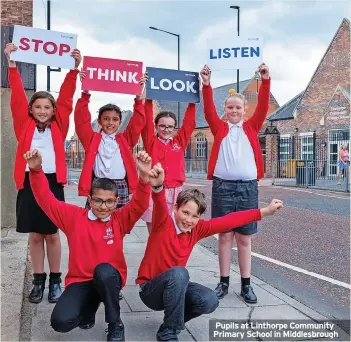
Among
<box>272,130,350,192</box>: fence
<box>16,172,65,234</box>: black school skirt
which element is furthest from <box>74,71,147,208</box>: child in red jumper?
<box>272,130,350,192</box>: fence

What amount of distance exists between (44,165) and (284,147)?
95.3 ft

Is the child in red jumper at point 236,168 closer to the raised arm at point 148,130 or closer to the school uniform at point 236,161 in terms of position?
the school uniform at point 236,161

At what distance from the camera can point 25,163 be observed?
405 centimetres

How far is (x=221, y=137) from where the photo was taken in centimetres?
451

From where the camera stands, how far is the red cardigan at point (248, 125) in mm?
4488

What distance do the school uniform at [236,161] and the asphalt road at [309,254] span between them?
3.18ft

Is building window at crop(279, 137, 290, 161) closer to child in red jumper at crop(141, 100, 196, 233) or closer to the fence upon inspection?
the fence

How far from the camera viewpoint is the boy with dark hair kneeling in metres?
3.33

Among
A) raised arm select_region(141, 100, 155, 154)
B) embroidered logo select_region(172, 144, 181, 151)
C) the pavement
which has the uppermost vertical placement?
raised arm select_region(141, 100, 155, 154)

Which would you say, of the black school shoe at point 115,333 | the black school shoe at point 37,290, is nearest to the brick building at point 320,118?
the black school shoe at point 37,290

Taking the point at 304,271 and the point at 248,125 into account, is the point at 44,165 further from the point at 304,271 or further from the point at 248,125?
the point at 304,271

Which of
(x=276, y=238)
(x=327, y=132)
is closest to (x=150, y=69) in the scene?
(x=276, y=238)

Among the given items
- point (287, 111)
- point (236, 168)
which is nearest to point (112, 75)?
point (236, 168)

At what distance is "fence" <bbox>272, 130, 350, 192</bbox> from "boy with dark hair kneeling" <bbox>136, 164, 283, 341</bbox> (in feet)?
51.8
